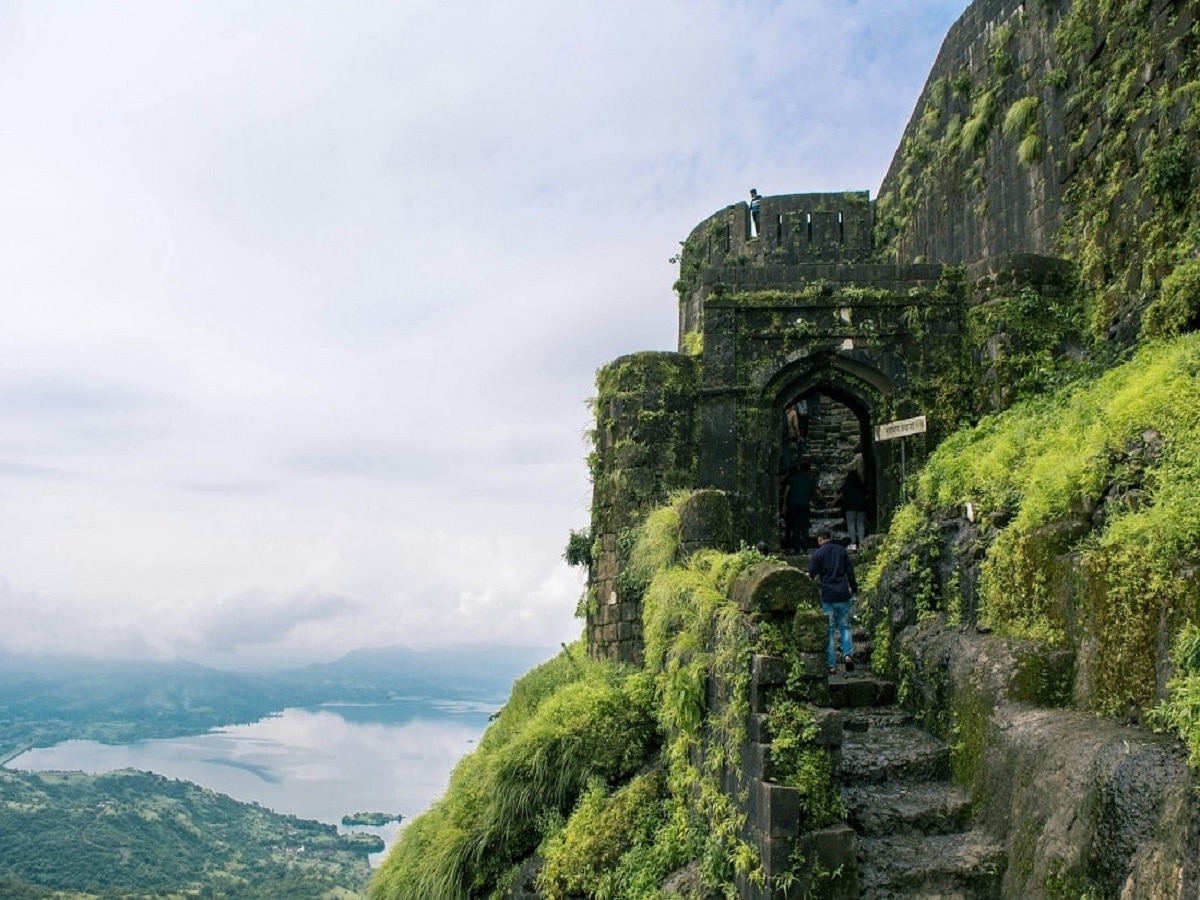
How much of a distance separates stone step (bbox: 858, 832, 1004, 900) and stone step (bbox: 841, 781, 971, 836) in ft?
0.93

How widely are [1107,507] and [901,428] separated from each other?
18.1 ft

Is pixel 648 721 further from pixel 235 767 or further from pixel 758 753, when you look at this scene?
pixel 235 767

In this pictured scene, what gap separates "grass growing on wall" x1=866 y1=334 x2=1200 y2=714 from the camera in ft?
21.6

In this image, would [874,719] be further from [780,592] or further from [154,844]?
[154,844]

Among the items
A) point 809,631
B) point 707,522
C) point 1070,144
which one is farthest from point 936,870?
point 1070,144

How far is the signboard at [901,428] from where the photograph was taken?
13.0m

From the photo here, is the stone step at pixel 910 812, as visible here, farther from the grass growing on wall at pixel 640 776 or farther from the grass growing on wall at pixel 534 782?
the grass growing on wall at pixel 534 782

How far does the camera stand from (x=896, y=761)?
27.7 ft

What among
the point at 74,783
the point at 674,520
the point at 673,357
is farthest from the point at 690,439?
the point at 74,783

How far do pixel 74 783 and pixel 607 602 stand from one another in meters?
83.0

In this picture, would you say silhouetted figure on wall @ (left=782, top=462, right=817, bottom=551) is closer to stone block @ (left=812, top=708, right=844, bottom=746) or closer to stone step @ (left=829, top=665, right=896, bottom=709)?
stone step @ (left=829, top=665, right=896, bottom=709)

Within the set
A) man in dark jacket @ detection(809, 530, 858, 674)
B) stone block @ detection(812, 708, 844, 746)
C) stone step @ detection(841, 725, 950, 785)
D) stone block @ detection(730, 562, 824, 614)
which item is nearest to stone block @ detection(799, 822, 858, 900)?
stone block @ detection(812, 708, 844, 746)

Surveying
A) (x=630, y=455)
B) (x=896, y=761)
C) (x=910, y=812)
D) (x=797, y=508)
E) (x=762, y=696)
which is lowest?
(x=910, y=812)

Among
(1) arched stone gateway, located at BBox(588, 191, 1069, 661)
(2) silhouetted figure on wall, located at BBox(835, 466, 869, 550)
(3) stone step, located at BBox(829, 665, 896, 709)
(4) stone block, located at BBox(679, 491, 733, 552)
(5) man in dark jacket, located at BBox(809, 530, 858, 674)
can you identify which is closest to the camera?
(3) stone step, located at BBox(829, 665, 896, 709)
